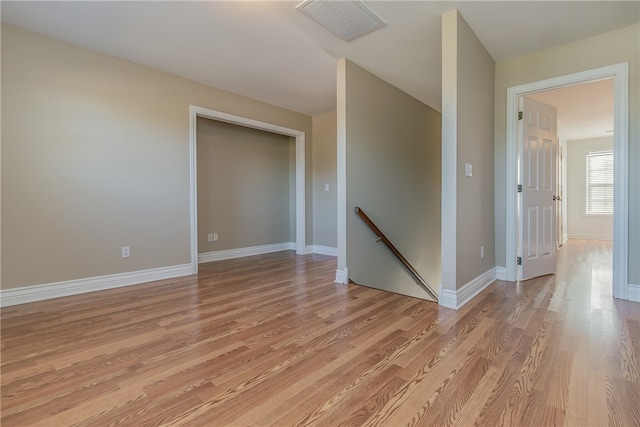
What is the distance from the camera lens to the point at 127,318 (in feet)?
7.43

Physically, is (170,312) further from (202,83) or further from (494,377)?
(202,83)

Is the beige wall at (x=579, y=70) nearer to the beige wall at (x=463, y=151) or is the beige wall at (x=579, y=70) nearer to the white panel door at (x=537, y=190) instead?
the white panel door at (x=537, y=190)

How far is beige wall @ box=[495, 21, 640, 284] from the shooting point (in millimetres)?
2520

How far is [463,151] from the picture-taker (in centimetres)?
254

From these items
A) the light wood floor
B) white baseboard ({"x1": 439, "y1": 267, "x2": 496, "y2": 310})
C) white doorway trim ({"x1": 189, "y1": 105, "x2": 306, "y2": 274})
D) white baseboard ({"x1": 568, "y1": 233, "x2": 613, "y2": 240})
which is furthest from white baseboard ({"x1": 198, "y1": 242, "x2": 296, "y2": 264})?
white baseboard ({"x1": 568, "y1": 233, "x2": 613, "y2": 240})

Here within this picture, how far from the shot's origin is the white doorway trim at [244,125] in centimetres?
366

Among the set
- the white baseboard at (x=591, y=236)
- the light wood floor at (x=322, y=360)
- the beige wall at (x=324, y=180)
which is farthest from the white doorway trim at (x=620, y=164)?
the white baseboard at (x=591, y=236)

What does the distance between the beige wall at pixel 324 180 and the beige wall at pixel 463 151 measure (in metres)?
2.49

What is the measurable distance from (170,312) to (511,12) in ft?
12.2

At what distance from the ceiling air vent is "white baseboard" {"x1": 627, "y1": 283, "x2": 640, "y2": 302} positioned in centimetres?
317

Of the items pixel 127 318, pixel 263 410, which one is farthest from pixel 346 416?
pixel 127 318

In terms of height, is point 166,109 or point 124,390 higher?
Result: point 166,109

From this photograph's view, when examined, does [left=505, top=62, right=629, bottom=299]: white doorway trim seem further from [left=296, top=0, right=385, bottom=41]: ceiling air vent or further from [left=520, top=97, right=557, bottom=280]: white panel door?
[left=296, top=0, right=385, bottom=41]: ceiling air vent

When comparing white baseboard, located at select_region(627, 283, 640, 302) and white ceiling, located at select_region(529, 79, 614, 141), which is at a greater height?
white ceiling, located at select_region(529, 79, 614, 141)
